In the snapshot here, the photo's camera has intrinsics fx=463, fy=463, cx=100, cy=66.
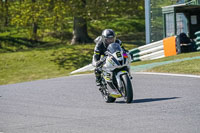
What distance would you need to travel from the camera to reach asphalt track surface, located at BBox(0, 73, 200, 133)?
6.81 meters

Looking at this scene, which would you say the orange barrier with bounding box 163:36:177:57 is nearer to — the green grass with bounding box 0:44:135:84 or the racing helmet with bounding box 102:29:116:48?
the green grass with bounding box 0:44:135:84

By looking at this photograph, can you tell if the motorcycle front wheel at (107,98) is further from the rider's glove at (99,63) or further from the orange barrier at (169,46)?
the orange barrier at (169,46)

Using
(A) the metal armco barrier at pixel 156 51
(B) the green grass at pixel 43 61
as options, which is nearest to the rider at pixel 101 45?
(A) the metal armco barrier at pixel 156 51

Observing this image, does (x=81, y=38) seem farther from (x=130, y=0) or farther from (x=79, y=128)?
(x=79, y=128)

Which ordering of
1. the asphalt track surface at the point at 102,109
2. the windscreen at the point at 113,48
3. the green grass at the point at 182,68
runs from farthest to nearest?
1. the green grass at the point at 182,68
2. the windscreen at the point at 113,48
3. the asphalt track surface at the point at 102,109

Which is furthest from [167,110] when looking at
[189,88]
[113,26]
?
[113,26]

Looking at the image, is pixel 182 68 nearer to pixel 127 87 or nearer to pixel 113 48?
pixel 113 48

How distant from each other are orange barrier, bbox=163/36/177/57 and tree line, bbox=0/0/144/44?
8988 millimetres

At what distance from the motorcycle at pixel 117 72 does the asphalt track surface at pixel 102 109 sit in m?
0.23

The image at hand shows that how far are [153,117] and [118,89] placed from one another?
2.04m

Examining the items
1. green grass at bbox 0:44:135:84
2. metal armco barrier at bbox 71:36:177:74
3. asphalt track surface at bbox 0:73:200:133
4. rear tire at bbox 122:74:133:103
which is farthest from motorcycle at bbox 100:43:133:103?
green grass at bbox 0:44:135:84

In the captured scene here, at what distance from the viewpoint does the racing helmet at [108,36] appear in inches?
374

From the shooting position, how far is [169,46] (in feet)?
69.9

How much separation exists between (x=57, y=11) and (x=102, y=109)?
68.0 ft
